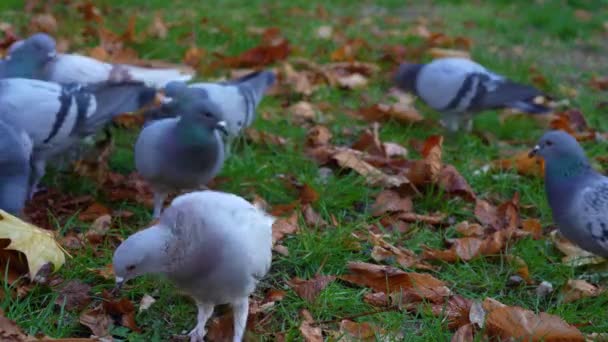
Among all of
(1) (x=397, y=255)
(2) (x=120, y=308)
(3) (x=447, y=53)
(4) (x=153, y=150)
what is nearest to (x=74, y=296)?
(2) (x=120, y=308)

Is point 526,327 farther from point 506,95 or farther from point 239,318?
point 506,95

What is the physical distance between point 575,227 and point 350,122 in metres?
2.12

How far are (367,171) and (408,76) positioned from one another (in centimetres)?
163

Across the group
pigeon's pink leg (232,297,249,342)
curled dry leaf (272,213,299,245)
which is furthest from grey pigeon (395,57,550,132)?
pigeon's pink leg (232,297,249,342)

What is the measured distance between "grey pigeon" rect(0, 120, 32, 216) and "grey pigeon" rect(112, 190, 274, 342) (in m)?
0.93

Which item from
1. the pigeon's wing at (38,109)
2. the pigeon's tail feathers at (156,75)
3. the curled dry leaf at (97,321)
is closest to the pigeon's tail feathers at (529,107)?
A: the pigeon's tail feathers at (156,75)

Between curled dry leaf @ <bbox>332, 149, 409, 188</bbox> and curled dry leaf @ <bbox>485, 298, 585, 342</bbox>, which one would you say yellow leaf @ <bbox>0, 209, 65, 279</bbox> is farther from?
curled dry leaf @ <bbox>332, 149, 409, 188</bbox>

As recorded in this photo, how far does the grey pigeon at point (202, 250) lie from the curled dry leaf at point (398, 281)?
707 mm

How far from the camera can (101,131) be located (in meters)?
4.55

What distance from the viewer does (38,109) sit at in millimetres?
3783

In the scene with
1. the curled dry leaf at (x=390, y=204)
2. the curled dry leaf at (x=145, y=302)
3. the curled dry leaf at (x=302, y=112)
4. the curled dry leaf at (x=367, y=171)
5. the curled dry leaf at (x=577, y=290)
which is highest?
the curled dry leaf at (x=145, y=302)

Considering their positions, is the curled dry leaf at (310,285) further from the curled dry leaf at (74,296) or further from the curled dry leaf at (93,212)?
the curled dry leaf at (93,212)

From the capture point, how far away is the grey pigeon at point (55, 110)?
12.3 ft

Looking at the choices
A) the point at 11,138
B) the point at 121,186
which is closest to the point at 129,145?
the point at 121,186
